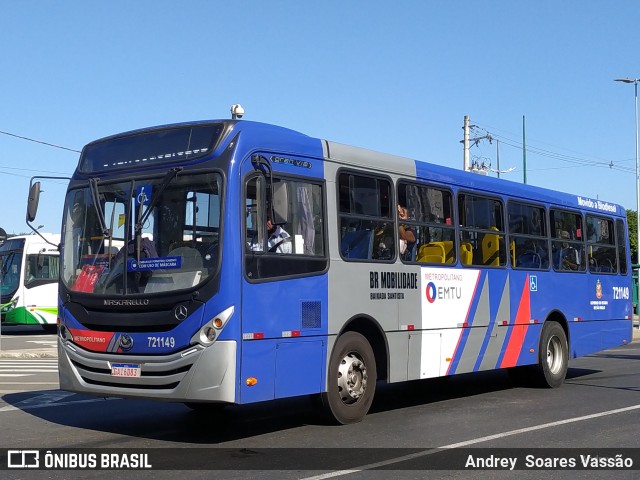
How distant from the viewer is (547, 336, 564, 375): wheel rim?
14.4 m

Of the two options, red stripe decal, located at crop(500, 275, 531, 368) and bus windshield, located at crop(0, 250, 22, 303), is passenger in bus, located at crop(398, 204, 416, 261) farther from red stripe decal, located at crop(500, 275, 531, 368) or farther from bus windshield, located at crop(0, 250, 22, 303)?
bus windshield, located at crop(0, 250, 22, 303)

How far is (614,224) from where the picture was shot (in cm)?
1700

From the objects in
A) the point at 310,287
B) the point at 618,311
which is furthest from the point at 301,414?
the point at 618,311

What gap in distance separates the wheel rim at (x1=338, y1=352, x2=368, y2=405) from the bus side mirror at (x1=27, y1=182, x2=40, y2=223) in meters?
3.85

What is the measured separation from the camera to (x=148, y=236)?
351 inches

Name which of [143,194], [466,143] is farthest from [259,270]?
[466,143]

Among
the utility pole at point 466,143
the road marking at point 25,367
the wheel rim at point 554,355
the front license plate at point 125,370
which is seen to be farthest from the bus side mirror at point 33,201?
the utility pole at point 466,143

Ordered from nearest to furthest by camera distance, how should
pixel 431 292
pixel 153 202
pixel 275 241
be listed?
pixel 153 202, pixel 275 241, pixel 431 292

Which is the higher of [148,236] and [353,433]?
[148,236]

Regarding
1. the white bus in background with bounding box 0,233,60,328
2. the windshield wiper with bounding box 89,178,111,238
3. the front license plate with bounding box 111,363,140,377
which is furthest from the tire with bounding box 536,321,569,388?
the white bus in background with bounding box 0,233,60,328

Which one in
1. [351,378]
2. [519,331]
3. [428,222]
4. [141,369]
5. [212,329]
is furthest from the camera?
[519,331]

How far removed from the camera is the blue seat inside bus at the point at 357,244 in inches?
398

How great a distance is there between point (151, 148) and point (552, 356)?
26.7 feet

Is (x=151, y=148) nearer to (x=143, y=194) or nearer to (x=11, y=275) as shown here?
(x=143, y=194)
